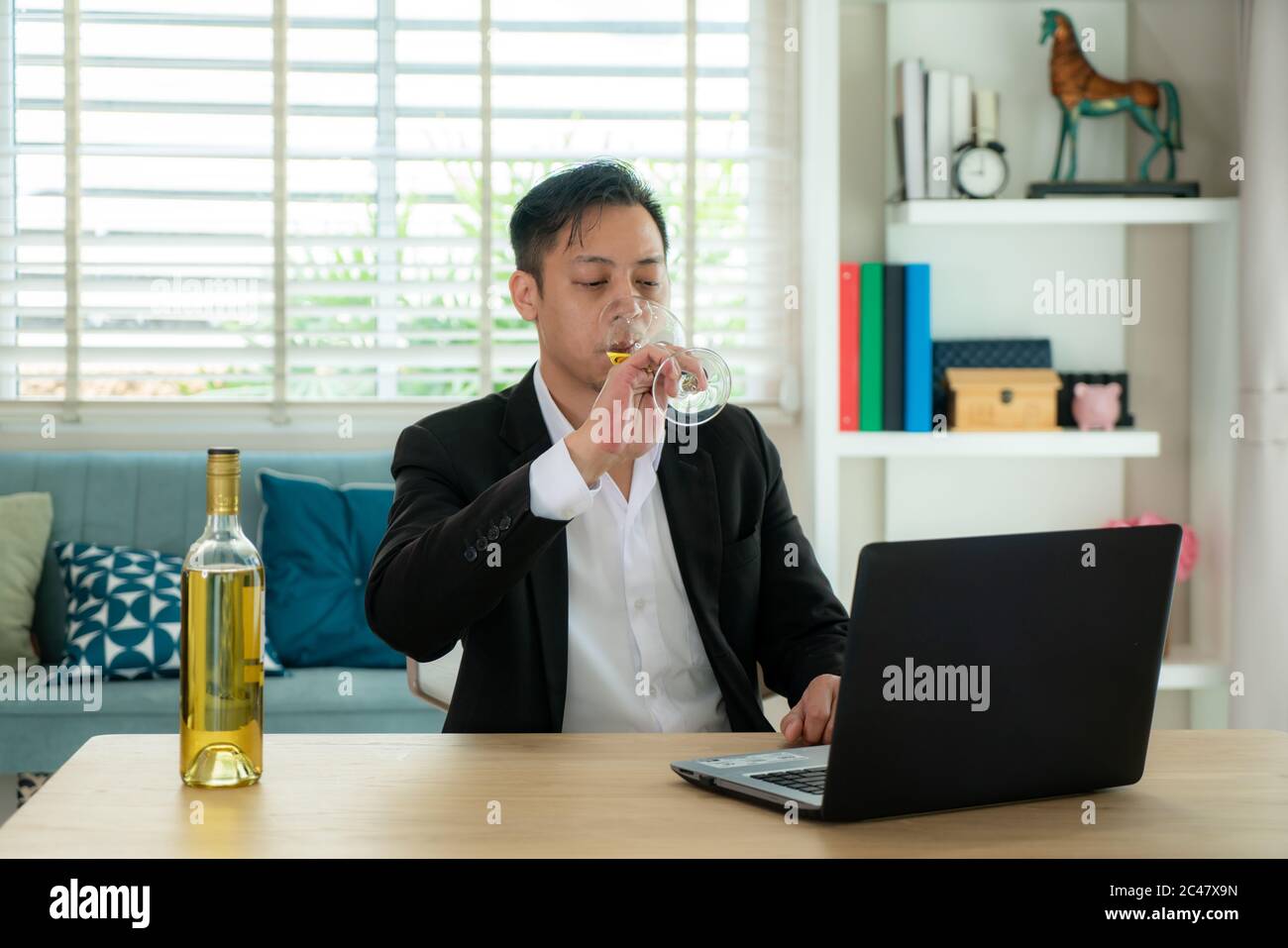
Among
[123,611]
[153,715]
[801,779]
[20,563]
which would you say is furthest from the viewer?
[20,563]

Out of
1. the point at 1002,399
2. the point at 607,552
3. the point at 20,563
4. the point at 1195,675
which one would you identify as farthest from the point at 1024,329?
the point at 20,563

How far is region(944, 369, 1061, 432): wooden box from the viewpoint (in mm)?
3062

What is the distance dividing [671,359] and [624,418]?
0.28 ft

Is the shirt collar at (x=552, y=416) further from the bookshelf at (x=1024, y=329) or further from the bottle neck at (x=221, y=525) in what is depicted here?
the bookshelf at (x=1024, y=329)

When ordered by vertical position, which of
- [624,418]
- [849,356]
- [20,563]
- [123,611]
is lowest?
[123,611]

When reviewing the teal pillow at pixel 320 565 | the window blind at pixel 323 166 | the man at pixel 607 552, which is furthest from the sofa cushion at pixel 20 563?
the man at pixel 607 552

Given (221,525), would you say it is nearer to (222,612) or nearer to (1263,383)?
(222,612)

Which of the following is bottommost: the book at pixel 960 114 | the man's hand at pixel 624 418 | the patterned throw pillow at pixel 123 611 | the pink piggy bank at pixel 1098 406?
the patterned throw pillow at pixel 123 611

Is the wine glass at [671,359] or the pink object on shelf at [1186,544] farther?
the pink object on shelf at [1186,544]

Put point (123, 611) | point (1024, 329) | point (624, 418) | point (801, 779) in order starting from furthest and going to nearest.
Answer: point (1024, 329) < point (123, 611) < point (624, 418) < point (801, 779)

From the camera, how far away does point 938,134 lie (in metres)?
3.09

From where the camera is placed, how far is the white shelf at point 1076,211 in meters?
3.03

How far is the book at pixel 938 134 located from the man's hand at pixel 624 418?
190cm
